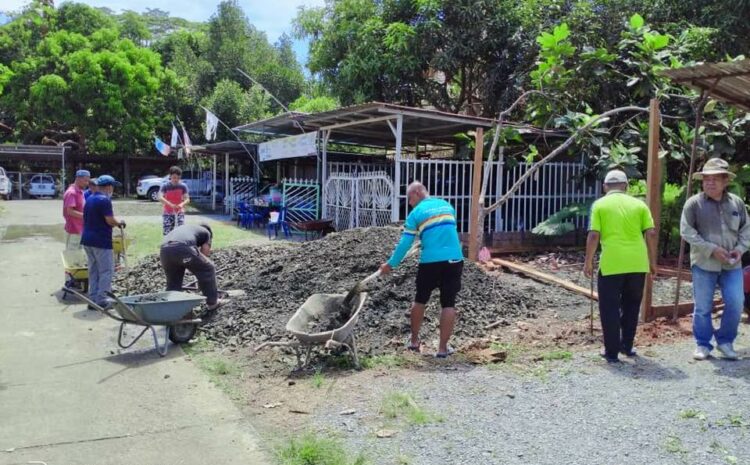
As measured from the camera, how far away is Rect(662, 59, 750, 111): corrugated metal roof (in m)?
5.95

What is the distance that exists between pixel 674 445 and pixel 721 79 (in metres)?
4.27

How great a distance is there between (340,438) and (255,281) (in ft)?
15.2

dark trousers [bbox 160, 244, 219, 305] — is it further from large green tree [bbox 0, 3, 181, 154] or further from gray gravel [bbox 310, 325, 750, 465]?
large green tree [bbox 0, 3, 181, 154]

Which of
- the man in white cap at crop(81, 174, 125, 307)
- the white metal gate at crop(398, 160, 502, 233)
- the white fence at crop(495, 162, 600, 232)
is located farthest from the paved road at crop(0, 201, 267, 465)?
the white fence at crop(495, 162, 600, 232)

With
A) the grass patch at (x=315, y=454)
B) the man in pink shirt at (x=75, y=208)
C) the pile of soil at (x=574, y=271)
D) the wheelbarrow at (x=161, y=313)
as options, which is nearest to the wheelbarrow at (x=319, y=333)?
the wheelbarrow at (x=161, y=313)

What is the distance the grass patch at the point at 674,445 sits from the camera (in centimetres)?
373

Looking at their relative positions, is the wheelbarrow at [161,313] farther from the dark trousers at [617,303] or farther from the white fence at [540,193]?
the white fence at [540,193]

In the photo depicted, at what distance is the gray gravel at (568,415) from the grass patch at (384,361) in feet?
0.71

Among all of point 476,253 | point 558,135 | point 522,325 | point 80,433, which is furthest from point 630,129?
point 80,433

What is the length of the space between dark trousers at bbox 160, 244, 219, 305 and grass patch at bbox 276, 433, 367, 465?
3.25m

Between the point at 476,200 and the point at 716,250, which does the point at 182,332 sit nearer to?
the point at 716,250

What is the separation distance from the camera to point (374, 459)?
3.73 metres

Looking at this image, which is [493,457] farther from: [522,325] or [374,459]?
[522,325]

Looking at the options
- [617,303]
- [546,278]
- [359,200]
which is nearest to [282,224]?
[359,200]
